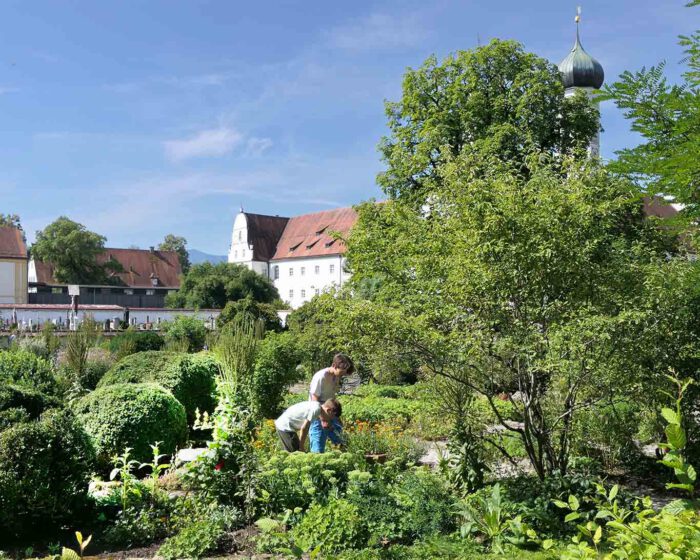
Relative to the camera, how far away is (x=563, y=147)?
23000 millimetres

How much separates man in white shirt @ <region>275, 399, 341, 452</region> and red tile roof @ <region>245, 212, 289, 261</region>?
214ft

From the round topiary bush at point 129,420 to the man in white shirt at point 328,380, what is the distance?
183cm

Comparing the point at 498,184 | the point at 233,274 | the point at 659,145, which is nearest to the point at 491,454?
the point at 498,184

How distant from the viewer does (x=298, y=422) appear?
7.77 metres

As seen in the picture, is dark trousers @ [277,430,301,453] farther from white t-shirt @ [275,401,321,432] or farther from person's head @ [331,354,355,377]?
person's head @ [331,354,355,377]

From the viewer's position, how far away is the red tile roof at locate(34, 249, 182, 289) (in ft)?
236

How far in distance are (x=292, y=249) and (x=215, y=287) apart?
2100 cm

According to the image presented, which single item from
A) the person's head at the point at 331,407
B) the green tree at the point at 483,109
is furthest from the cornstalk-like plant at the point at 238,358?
the green tree at the point at 483,109

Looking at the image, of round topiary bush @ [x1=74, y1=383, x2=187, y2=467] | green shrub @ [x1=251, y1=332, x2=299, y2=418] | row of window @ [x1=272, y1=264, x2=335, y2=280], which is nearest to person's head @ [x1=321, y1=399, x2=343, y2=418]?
round topiary bush @ [x1=74, y1=383, x2=187, y2=467]

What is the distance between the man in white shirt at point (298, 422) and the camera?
24.7 ft

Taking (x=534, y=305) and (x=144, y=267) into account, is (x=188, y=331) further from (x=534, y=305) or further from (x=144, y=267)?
(x=144, y=267)

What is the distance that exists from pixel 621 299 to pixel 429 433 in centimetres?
542

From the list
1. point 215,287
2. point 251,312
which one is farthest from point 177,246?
point 251,312

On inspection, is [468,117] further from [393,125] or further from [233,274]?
[233,274]
